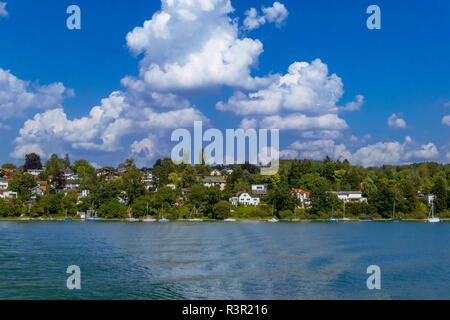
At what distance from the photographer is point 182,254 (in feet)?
107

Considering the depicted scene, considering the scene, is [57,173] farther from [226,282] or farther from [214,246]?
[226,282]

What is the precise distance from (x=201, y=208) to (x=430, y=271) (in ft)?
225

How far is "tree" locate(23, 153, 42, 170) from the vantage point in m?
162

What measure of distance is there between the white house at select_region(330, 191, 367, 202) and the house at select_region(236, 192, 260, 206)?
2037 centimetres

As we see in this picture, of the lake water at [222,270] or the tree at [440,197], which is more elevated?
the tree at [440,197]

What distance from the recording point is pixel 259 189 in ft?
370

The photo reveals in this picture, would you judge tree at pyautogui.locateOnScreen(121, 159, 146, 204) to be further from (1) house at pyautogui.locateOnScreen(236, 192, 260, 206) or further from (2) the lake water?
(2) the lake water


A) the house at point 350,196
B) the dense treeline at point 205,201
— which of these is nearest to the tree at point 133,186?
the dense treeline at point 205,201

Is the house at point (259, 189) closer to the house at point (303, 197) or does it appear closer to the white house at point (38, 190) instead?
the house at point (303, 197)

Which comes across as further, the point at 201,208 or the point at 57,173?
the point at 57,173

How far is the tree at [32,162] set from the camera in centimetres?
16175

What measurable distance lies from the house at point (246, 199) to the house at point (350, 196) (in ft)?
66.8

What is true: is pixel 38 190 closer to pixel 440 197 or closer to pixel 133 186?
pixel 133 186
